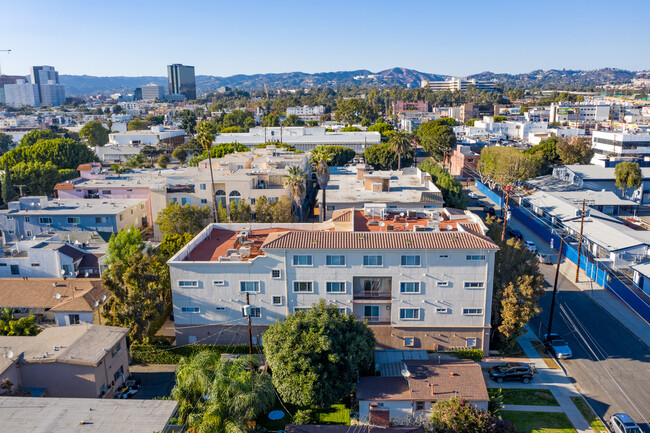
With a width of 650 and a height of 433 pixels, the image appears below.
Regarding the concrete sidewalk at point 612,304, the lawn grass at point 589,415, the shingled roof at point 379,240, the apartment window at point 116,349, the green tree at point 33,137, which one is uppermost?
the green tree at point 33,137

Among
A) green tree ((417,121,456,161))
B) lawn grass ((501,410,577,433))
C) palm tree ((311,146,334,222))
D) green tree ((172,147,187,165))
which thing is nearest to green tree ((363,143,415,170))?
green tree ((417,121,456,161))

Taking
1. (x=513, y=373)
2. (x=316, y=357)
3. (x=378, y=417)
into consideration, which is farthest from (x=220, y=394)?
(x=513, y=373)

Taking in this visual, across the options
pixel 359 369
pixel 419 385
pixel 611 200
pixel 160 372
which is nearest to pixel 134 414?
pixel 160 372

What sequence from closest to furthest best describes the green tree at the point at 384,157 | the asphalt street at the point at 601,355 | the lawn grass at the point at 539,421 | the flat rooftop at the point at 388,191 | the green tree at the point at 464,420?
the green tree at the point at 464,420 → the lawn grass at the point at 539,421 → the asphalt street at the point at 601,355 → the flat rooftop at the point at 388,191 → the green tree at the point at 384,157

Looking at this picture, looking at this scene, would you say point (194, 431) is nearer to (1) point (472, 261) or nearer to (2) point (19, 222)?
(1) point (472, 261)

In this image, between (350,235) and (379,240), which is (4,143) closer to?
(350,235)

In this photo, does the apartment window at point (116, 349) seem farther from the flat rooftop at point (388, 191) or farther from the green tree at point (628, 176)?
the green tree at point (628, 176)

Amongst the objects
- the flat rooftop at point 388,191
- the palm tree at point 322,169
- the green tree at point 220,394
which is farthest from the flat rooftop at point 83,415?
the flat rooftop at point 388,191
